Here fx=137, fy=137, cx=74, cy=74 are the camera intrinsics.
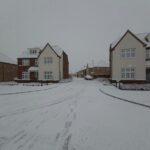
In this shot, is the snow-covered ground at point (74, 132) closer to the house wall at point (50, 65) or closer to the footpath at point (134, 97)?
the footpath at point (134, 97)

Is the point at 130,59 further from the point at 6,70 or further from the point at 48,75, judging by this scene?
the point at 6,70

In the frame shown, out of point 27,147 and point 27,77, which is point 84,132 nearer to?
point 27,147

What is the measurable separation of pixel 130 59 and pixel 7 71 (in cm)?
3635

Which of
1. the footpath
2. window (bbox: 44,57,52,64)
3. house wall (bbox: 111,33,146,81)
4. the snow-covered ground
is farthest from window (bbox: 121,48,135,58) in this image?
the snow-covered ground

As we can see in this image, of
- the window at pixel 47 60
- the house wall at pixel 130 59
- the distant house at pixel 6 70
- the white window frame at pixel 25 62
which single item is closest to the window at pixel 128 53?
the house wall at pixel 130 59

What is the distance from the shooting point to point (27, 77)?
38094 millimetres

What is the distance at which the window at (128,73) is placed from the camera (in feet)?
88.1

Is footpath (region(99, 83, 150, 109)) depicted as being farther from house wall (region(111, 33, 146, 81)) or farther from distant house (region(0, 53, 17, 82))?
distant house (region(0, 53, 17, 82))

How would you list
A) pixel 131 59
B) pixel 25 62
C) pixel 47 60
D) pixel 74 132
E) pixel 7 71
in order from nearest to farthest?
pixel 74 132 → pixel 131 59 → pixel 47 60 → pixel 25 62 → pixel 7 71

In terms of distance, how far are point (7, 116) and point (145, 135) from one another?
22.0ft

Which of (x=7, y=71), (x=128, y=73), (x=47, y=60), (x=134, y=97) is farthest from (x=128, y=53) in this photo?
(x=7, y=71)

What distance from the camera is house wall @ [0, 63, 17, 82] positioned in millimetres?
40656

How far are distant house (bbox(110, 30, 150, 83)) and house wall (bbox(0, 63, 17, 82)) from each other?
3231 cm

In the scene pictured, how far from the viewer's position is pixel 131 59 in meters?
26.7
